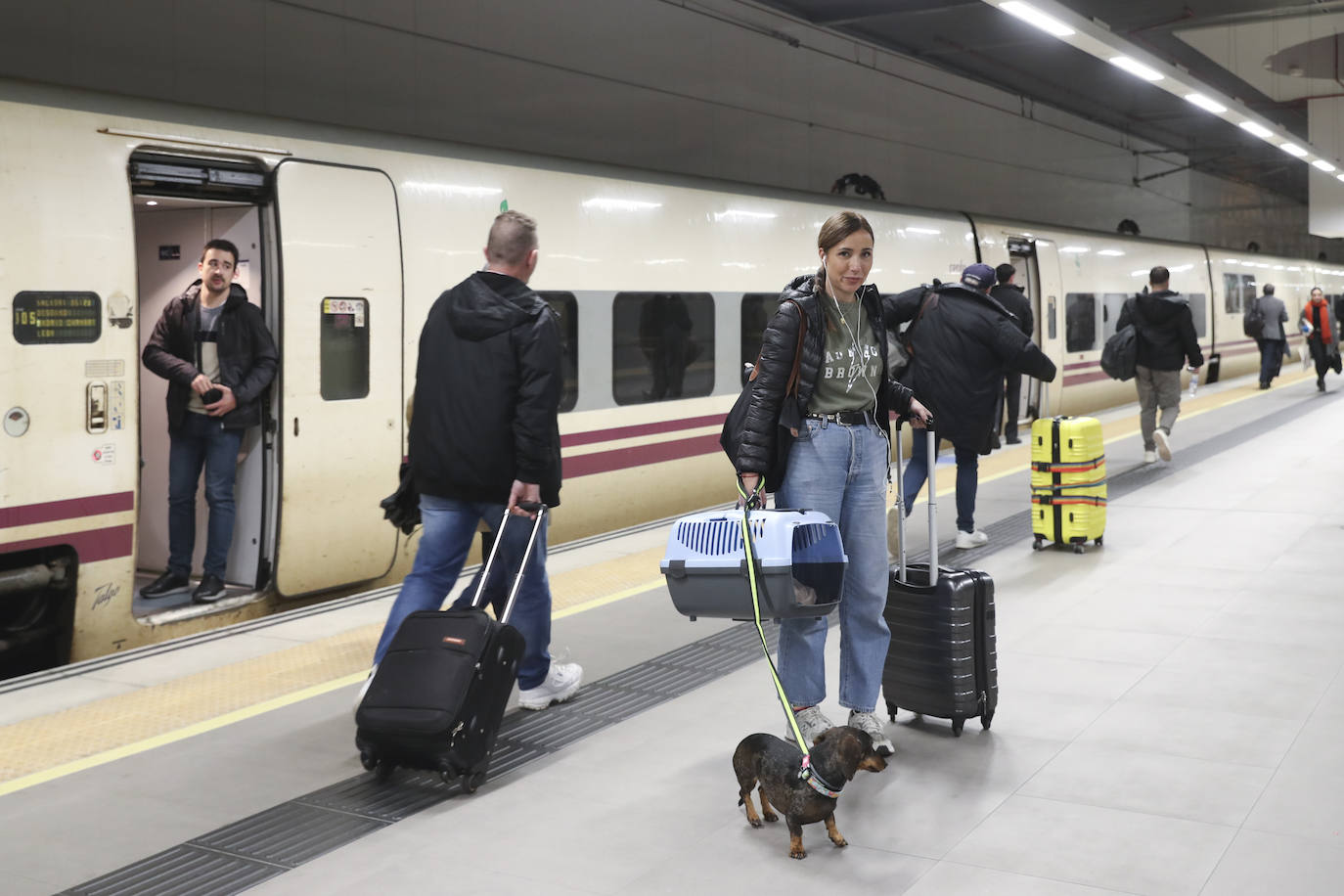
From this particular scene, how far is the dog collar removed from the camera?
3334 mm

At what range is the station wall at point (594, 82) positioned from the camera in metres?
9.13

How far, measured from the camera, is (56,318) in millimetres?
5129

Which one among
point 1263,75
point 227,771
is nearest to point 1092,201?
point 1263,75

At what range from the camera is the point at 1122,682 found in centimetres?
482

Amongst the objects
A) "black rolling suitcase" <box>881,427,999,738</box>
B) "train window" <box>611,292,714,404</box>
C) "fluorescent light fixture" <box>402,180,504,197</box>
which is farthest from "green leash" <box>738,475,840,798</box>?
"train window" <box>611,292,714,404</box>

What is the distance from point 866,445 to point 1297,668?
2.21 metres

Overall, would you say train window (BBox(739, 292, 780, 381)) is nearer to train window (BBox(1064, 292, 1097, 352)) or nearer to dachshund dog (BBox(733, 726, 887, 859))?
dachshund dog (BBox(733, 726, 887, 859))

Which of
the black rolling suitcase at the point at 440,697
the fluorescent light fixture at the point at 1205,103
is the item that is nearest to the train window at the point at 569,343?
the black rolling suitcase at the point at 440,697

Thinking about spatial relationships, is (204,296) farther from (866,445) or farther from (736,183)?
(736,183)

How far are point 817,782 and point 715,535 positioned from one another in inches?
27.4

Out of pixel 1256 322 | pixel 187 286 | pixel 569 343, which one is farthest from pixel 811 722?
pixel 1256 322

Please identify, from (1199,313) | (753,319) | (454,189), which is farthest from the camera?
(1199,313)

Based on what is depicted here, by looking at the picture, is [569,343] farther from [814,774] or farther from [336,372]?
[814,774]

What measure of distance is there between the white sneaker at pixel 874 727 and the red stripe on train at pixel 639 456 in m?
3.90
